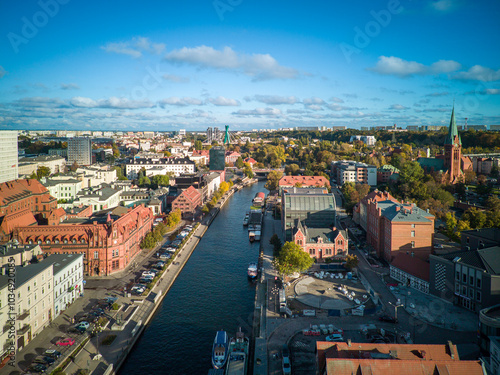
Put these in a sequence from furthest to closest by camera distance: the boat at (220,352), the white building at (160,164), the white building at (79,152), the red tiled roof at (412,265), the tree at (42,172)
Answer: the white building at (79,152) → the white building at (160,164) → the tree at (42,172) → the red tiled roof at (412,265) → the boat at (220,352)

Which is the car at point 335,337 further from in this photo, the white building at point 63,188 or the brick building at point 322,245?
the white building at point 63,188

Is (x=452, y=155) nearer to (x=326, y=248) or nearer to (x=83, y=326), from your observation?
(x=326, y=248)

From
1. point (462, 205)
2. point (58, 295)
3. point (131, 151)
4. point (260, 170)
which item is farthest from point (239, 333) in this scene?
point (131, 151)

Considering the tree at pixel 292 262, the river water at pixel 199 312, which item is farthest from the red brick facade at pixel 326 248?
the river water at pixel 199 312

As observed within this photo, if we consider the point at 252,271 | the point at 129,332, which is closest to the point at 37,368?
the point at 129,332

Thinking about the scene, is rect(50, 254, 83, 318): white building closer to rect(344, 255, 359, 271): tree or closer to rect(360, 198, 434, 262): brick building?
rect(344, 255, 359, 271): tree

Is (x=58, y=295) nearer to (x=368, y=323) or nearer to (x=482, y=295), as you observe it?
(x=368, y=323)

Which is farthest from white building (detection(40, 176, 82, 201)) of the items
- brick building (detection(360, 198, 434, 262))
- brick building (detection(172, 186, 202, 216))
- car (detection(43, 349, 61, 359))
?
brick building (detection(360, 198, 434, 262))
